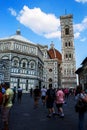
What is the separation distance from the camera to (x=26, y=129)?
7383 millimetres

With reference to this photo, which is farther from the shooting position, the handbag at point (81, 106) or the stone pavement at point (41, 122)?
the stone pavement at point (41, 122)

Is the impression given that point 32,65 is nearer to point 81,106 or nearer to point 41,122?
point 41,122

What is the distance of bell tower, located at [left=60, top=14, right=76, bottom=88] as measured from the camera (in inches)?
3051

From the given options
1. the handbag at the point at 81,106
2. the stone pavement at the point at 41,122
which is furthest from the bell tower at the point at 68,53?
the handbag at the point at 81,106

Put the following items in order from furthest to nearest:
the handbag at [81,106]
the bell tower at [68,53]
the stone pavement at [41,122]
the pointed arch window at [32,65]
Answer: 1. the bell tower at [68,53]
2. the pointed arch window at [32,65]
3. the stone pavement at [41,122]
4. the handbag at [81,106]

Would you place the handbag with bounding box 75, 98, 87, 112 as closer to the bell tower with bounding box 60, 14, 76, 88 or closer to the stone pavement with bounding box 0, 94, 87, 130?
the stone pavement with bounding box 0, 94, 87, 130

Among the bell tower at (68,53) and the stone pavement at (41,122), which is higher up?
the bell tower at (68,53)

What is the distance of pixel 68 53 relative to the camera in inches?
3150

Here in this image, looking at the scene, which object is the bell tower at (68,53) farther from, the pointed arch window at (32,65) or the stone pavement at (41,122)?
the stone pavement at (41,122)

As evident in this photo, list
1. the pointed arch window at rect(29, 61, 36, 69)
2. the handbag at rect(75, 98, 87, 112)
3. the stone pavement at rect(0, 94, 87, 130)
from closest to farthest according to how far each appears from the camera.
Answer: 1. the handbag at rect(75, 98, 87, 112)
2. the stone pavement at rect(0, 94, 87, 130)
3. the pointed arch window at rect(29, 61, 36, 69)

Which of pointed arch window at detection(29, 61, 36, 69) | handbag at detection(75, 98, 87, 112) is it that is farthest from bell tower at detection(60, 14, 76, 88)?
handbag at detection(75, 98, 87, 112)

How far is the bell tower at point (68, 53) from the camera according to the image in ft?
254

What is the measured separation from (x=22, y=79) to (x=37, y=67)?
646cm

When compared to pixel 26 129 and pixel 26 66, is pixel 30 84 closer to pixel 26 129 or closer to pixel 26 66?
pixel 26 66
